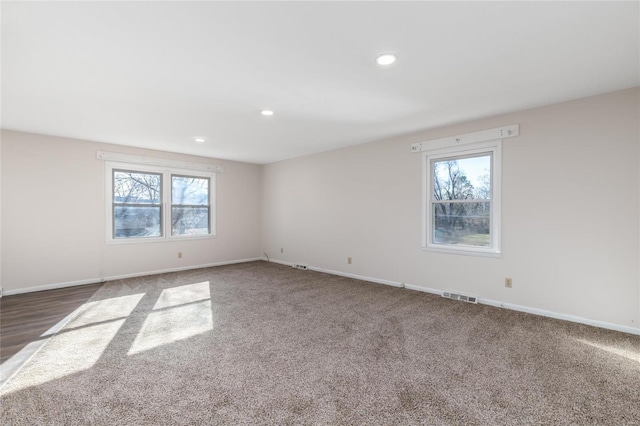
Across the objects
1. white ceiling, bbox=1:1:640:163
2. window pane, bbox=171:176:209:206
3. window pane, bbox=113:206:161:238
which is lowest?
window pane, bbox=113:206:161:238

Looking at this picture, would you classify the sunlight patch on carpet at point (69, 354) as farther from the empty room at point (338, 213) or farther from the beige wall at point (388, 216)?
the beige wall at point (388, 216)

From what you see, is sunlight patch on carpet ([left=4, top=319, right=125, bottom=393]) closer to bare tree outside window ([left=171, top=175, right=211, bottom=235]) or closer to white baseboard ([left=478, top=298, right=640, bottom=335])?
bare tree outside window ([left=171, top=175, right=211, bottom=235])

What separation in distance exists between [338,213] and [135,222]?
367 centimetres

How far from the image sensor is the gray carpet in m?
1.74

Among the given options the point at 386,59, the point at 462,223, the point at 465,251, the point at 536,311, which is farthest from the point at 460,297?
the point at 386,59

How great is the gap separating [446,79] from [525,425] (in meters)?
2.58

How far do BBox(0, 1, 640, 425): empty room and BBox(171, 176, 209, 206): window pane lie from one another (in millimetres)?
215

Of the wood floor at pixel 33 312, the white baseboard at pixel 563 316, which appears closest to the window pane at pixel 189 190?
the wood floor at pixel 33 312

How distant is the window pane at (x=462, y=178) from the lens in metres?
3.89

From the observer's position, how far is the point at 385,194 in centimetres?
479

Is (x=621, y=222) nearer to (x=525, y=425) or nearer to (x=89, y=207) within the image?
(x=525, y=425)

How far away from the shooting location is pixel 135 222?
5.45 meters

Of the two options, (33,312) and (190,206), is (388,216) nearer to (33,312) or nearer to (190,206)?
(190,206)

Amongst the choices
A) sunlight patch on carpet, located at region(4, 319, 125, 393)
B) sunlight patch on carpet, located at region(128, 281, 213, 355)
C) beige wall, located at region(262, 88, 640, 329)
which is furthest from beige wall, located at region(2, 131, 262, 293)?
beige wall, located at region(262, 88, 640, 329)
